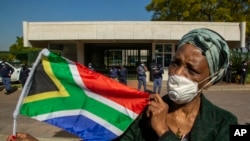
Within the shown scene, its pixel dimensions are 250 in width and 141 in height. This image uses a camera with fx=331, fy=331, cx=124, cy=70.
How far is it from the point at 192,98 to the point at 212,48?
0.32 metres

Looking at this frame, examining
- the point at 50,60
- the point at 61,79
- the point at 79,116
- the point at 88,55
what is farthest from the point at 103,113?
the point at 88,55

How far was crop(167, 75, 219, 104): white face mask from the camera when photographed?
1.91 m

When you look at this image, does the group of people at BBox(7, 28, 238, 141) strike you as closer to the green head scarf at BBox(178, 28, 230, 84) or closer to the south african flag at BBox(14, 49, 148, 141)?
the green head scarf at BBox(178, 28, 230, 84)

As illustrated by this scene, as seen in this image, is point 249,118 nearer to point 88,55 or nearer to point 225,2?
point 88,55

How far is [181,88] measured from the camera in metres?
1.89

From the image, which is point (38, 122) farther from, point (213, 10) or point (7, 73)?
point (213, 10)

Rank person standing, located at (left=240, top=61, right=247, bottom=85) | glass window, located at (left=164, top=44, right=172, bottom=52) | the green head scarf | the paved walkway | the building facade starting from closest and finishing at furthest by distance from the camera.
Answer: the green head scarf < the paved walkway < person standing, located at (left=240, top=61, right=247, bottom=85) < the building facade < glass window, located at (left=164, top=44, right=172, bottom=52)

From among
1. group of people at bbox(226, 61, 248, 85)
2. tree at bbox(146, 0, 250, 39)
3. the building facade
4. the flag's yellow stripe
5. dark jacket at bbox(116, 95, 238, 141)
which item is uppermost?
tree at bbox(146, 0, 250, 39)

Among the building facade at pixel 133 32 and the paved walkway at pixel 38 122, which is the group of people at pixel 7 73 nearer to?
the paved walkway at pixel 38 122

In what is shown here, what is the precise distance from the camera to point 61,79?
2406mm

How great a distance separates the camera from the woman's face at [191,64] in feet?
6.38

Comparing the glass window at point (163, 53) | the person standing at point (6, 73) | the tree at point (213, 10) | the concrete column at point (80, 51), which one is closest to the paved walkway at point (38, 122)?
the person standing at point (6, 73)

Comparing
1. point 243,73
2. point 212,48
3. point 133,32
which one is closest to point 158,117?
point 212,48

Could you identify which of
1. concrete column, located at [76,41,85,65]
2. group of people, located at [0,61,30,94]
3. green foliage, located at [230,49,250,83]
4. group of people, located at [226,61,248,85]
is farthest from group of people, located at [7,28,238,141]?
concrete column, located at [76,41,85,65]
